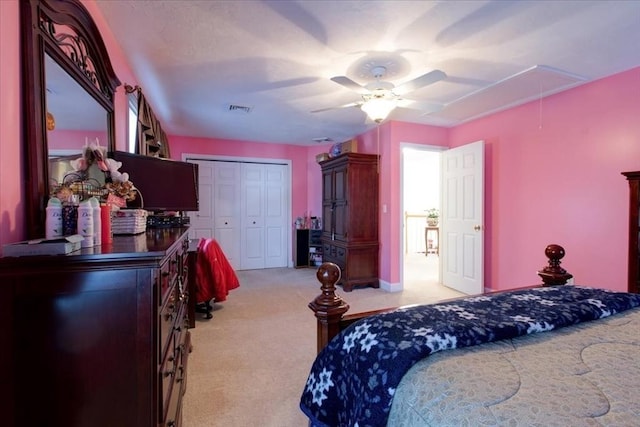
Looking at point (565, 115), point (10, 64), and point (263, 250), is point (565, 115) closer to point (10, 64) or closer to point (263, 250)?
point (10, 64)

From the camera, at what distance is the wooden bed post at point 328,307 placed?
4.09 ft

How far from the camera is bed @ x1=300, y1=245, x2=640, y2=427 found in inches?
26.5

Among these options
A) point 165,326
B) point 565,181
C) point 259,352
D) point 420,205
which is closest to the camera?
point 165,326

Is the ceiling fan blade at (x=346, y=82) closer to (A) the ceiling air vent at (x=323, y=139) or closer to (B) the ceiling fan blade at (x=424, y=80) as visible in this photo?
(B) the ceiling fan blade at (x=424, y=80)

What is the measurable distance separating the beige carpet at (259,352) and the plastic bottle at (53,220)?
1.29 metres

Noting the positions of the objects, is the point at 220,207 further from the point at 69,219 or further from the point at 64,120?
the point at 69,219

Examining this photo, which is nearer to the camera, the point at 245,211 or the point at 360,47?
the point at 360,47

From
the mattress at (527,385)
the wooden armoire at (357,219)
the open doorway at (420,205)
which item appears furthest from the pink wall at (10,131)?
the open doorway at (420,205)

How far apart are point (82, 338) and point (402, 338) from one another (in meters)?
0.96

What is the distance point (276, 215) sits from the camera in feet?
19.8

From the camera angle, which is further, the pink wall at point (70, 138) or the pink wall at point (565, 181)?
the pink wall at point (565, 181)

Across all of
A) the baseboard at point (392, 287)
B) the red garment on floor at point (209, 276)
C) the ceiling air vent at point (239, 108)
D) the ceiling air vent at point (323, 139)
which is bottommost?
the baseboard at point (392, 287)

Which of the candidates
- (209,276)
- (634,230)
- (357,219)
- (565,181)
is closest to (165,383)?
(209,276)

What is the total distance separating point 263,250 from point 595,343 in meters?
5.34
